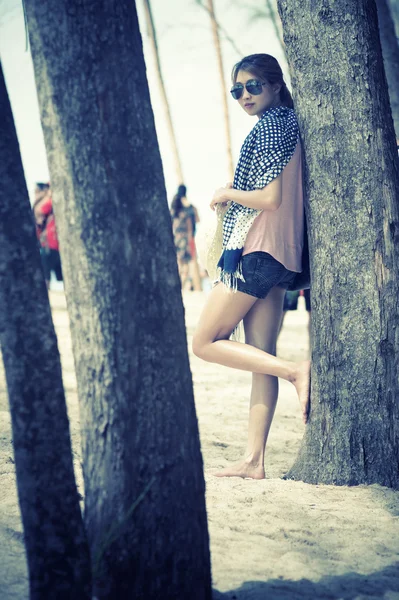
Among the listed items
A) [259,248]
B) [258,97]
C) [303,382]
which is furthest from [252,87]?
[303,382]

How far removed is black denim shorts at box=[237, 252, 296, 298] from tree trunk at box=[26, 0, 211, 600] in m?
1.37

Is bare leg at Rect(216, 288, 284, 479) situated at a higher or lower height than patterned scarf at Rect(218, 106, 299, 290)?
lower

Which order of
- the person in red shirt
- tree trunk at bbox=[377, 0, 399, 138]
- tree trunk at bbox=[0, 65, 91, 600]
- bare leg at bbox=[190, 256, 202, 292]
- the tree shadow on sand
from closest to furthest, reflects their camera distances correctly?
1. tree trunk at bbox=[0, 65, 91, 600]
2. the tree shadow on sand
3. tree trunk at bbox=[377, 0, 399, 138]
4. the person in red shirt
5. bare leg at bbox=[190, 256, 202, 292]

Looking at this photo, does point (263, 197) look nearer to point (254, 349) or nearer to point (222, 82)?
point (254, 349)

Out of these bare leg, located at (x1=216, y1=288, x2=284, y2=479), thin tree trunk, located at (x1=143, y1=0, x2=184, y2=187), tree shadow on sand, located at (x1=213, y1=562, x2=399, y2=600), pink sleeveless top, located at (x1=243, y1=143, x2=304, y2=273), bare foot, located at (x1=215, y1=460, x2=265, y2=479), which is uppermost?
thin tree trunk, located at (x1=143, y1=0, x2=184, y2=187)

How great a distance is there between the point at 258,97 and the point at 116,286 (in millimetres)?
1937

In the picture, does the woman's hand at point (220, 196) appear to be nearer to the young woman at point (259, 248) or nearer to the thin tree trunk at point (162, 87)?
the young woman at point (259, 248)

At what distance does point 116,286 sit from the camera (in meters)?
2.31

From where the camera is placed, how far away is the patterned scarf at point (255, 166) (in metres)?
3.63

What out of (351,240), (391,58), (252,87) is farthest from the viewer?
(391,58)

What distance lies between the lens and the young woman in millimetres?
3664

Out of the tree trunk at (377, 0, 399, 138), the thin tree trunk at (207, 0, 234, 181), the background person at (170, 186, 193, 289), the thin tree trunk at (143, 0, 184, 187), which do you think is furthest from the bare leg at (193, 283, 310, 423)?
the thin tree trunk at (207, 0, 234, 181)

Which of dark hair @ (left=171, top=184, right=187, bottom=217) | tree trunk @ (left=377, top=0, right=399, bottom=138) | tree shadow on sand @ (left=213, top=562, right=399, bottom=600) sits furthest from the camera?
dark hair @ (left=171, top=184, right=187, bottom=217)

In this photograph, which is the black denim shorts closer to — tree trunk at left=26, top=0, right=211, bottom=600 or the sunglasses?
the sunglasses
